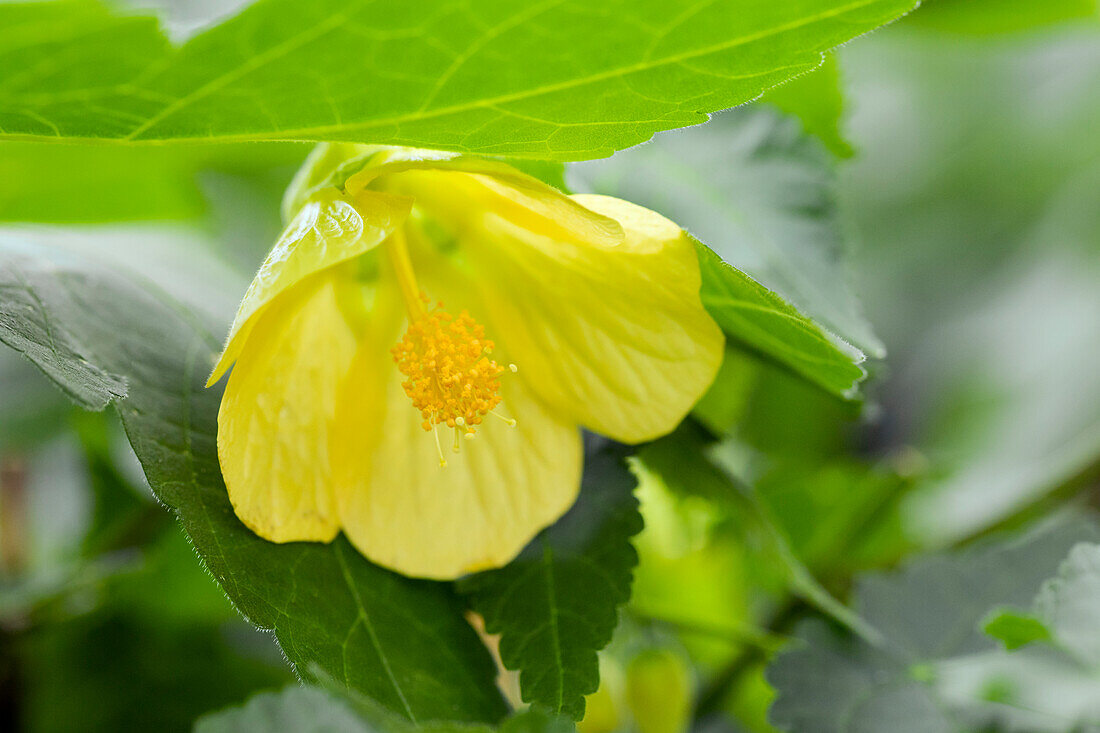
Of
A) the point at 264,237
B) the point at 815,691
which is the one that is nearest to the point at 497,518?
the point at 815,691

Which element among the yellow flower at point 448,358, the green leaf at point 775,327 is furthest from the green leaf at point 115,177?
the green leaf at point 775,327

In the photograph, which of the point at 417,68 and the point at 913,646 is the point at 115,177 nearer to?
the point at 417,68

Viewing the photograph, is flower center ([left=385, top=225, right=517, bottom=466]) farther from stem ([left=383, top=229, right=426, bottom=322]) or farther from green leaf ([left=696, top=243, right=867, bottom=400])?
green leaf ([left=696, top=243, right=867, bottom=400])

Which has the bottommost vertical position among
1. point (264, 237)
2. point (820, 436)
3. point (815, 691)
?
point (820, 436)

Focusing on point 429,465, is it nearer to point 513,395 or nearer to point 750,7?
point 513,395

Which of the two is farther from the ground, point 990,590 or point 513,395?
point 513,395

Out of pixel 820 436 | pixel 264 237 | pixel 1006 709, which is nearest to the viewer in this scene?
pixel 1006 709
